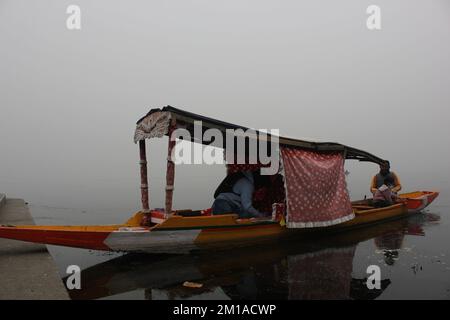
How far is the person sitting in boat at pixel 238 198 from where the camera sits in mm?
8117

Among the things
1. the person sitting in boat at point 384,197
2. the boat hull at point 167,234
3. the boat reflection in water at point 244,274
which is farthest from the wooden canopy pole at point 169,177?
the person sitting in boat at point 384,197

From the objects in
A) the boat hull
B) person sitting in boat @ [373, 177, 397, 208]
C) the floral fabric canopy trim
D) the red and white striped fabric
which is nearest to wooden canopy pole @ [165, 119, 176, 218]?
the floral fabric canopy trim

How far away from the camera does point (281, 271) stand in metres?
6.62

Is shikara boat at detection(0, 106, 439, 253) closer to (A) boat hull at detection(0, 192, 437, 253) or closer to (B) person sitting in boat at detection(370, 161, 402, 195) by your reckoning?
(A) boat hull at detection(0, 192, 437, 253)

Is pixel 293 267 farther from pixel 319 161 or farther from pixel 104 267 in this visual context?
pixel 104 267

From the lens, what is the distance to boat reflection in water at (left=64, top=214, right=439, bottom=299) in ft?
17.9

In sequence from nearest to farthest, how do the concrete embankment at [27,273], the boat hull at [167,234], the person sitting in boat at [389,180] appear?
the concrete embankment at [27,273], the boat hull at [167,234], the person sitting in boat at [389,180]

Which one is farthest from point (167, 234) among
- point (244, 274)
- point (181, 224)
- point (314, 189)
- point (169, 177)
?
point (314, 189)

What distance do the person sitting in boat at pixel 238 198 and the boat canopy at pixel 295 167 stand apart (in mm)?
503

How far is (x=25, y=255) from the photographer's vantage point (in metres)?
6.12

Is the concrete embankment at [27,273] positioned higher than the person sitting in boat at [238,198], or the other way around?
the person sitting in boat at [238,198]

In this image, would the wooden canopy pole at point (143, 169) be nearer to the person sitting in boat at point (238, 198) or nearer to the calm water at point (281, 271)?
the calm water at point (281, 271)

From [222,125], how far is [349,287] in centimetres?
397
